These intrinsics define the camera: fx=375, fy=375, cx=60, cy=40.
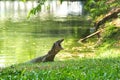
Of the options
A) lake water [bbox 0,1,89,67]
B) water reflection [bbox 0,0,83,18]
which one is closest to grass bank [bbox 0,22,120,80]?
lake water [bbox 0,1,89,67]

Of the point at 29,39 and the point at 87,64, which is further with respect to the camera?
the point at 29,39

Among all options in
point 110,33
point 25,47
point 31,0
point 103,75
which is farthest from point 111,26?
point 31,0

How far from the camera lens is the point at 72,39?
35875 mm

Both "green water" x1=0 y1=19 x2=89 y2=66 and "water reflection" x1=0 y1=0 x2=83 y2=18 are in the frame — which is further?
"water reflection" x1=0 y1=0 x2=83 y2=18

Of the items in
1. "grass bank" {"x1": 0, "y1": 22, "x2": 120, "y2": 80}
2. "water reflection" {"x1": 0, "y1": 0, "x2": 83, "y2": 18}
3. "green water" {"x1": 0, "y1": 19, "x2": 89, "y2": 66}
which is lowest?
"water reflection" {"x1": 0, "y1": 0, "x2": 83, "y2": 18}

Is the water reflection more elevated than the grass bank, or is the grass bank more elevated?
the grass bank

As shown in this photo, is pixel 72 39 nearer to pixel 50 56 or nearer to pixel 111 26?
pixel 111 26

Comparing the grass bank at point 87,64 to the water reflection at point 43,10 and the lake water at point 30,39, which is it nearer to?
the lake water at point 30,39

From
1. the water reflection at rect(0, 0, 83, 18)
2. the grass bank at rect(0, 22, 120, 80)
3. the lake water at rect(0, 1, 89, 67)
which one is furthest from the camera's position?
the water reflection at rect(0, 0, 83, 18)

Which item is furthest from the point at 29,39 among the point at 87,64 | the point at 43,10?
the point at 43,10

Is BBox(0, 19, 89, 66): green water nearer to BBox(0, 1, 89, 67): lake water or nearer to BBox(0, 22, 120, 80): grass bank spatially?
BBox(0, 1, 89, 67): lake water

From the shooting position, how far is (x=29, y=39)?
35625 mm

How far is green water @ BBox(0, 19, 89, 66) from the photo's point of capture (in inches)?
1043

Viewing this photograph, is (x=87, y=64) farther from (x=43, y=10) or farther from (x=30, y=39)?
(x=43, y=10)
